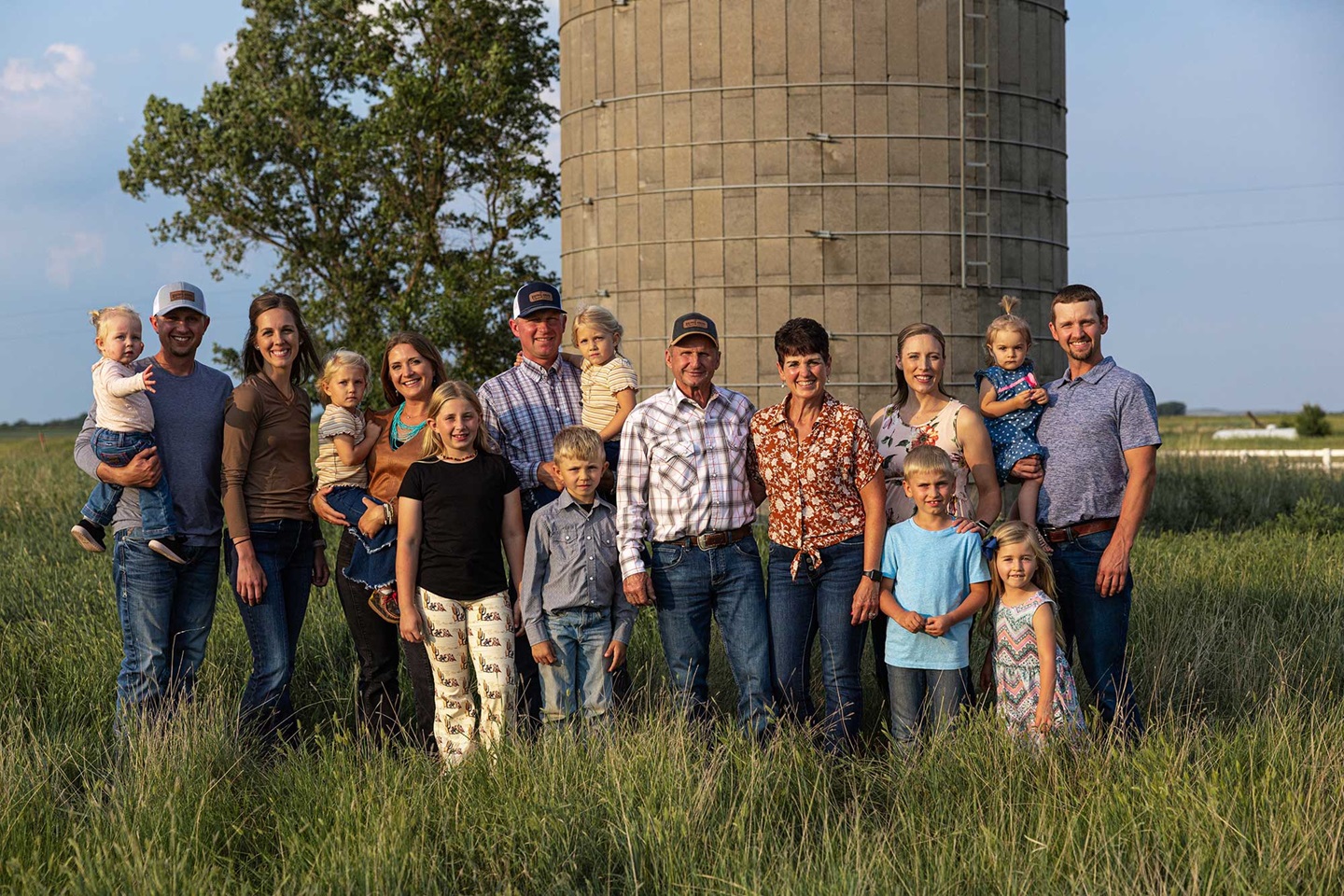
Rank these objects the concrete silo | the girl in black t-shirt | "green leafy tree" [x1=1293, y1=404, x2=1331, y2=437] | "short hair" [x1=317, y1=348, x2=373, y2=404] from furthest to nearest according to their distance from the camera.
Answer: "green leafy tree" [x1=1293, y1=404, x2=1331, y2=437]
the concrete silo
"short hair" [x1=317, y1=348, x2=373, y2=404]
the girl in black t-shirt

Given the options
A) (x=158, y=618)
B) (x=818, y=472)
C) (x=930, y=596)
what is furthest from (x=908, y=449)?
(x=158, y=618)

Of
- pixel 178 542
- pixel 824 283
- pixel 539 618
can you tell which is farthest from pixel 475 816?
pixel 824 283

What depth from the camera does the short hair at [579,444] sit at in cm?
604

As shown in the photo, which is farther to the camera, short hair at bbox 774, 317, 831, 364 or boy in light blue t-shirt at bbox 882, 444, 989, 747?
short hair at bbox 774, 317, 831, 364

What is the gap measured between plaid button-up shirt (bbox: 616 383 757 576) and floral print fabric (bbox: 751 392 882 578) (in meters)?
0.14

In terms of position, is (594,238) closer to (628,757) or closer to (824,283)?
(824,283)

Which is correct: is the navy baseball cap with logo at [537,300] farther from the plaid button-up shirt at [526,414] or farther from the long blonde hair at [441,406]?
the long blonde hair at [441,406]

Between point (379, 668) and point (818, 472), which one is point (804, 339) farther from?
point (379, 668)

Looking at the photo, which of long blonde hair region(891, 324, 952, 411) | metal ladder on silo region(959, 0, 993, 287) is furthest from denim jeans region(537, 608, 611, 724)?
metal ladder on silo region(959, 0, 993, 287)

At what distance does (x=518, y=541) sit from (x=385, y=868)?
6.30 ft

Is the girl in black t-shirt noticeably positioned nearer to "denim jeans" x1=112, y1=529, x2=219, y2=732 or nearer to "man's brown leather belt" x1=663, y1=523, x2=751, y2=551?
"man's brown leather belt" x1=663, y1=523, x2=751, y2=551

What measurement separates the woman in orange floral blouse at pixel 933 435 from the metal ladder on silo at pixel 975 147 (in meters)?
9.92

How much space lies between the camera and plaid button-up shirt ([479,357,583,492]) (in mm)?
6531

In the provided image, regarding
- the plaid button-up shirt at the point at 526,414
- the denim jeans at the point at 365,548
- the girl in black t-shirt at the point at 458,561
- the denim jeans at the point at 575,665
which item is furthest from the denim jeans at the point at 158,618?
the denim jeans at the point at 575,665
